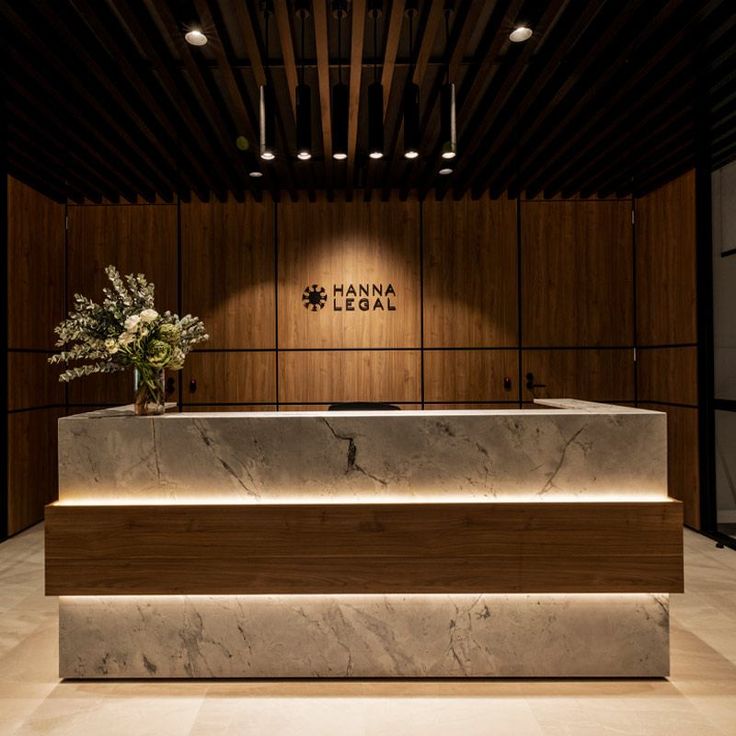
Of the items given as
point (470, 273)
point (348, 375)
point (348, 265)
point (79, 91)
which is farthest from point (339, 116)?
point (348, 375)

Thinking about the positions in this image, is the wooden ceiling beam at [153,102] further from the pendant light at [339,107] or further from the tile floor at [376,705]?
the tile floor at [376,705]

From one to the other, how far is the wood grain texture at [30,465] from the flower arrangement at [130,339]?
3.10 metres

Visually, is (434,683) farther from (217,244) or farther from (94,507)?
(217,244)

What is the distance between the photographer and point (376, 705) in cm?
250

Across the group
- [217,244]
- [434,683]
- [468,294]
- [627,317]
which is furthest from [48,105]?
[627,317]

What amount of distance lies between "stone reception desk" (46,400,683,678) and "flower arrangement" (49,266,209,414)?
0.24 m

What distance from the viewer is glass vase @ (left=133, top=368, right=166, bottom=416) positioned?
9.37 feet

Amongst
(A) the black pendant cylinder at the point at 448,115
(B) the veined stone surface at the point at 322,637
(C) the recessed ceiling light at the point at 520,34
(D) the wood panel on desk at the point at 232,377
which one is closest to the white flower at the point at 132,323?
(B) the veined stone surface at the point at 322,637

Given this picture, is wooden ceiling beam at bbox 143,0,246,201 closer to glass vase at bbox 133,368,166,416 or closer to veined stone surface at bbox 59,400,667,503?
glass vase at bbox 133,368,166,416

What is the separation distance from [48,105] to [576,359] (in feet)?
17.3

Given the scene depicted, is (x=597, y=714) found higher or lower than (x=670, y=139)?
lower

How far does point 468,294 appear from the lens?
19.6 ft

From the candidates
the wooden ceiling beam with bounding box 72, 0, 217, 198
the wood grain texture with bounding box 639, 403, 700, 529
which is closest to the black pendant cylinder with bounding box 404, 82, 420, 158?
the wooden ceiling beam with bounding box 72, 0, 217, 198

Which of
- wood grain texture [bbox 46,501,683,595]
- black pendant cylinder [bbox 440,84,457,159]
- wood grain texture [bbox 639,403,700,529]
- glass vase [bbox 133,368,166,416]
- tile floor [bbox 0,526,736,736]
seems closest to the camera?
tile floor [bbox 0,526,736,736]
